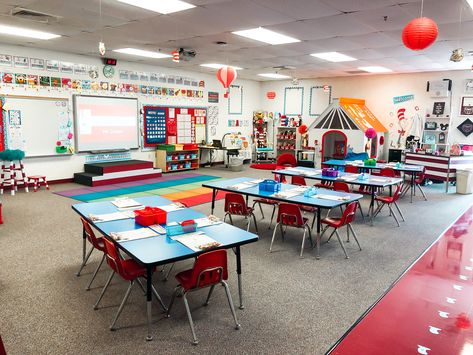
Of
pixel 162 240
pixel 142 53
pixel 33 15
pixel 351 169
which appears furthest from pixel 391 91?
pixel 162 240

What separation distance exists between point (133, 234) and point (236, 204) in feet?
7.30

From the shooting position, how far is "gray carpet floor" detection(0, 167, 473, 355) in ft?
9.73

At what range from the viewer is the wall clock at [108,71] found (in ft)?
32.4

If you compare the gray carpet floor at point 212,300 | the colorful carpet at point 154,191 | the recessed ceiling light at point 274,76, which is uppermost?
the recessed ceiling light at point 274,76

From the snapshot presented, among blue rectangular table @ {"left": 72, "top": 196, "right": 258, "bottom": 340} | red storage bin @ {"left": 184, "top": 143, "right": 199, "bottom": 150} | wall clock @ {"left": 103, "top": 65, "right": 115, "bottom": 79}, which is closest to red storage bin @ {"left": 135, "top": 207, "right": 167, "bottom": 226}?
blue rectangular table @ {"left": 72, "top": 196, "right": 258, "bottom": 340}

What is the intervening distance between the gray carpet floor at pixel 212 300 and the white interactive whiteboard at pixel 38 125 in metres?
3.25

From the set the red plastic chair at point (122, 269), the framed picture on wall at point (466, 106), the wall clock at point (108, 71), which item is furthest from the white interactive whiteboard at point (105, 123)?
the framed picture on wall at point (466, 106)

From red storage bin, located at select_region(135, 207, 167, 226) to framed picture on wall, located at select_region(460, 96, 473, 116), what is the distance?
10544mm

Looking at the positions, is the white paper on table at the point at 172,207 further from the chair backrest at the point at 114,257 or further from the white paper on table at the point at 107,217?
the chair backrest at the point at 114,257

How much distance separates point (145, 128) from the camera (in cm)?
1108

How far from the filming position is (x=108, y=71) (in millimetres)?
9945

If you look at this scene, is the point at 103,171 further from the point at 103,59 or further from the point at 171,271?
the point at 171,271

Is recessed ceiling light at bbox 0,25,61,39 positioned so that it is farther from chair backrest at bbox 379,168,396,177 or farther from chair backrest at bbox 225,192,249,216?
chair backrest at bbox 379,168,396,177

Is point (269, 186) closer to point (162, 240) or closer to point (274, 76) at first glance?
point (162, 240)
